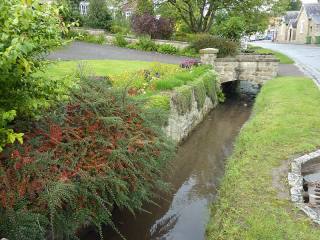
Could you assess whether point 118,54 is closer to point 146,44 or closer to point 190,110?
point 146,44

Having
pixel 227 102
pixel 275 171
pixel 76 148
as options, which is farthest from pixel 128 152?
pixel 227 102

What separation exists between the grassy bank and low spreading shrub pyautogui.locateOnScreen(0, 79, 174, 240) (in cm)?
132

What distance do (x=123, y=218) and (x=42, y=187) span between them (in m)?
2.73

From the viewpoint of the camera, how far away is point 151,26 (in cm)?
2497

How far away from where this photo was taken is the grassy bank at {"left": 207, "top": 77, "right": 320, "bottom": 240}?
216 inches

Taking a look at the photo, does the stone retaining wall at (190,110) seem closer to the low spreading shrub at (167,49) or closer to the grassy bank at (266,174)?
the grassy bank at (266,174)

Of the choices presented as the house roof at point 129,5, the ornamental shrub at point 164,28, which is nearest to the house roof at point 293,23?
the house roof at point 129,5

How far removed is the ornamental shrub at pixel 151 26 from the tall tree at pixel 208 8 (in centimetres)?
164

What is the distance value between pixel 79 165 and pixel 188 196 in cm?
378

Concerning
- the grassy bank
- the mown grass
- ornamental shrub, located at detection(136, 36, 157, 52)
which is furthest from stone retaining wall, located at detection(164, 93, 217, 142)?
ornamental shrub, located at detection(136, 36, 157, 52)

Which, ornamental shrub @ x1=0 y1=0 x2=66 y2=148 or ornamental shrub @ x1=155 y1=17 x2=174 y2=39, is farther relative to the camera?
ornamental shrub @ x1=155 y1=17 x2=174 y2=39

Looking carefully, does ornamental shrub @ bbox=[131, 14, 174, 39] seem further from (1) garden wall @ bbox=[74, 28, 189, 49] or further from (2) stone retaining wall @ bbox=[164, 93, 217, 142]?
(2) stone retaining wall @ bbox=[164, 93, 217, 142]

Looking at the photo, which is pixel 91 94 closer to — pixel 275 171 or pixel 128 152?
pixel 128 152

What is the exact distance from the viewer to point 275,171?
7555mm
